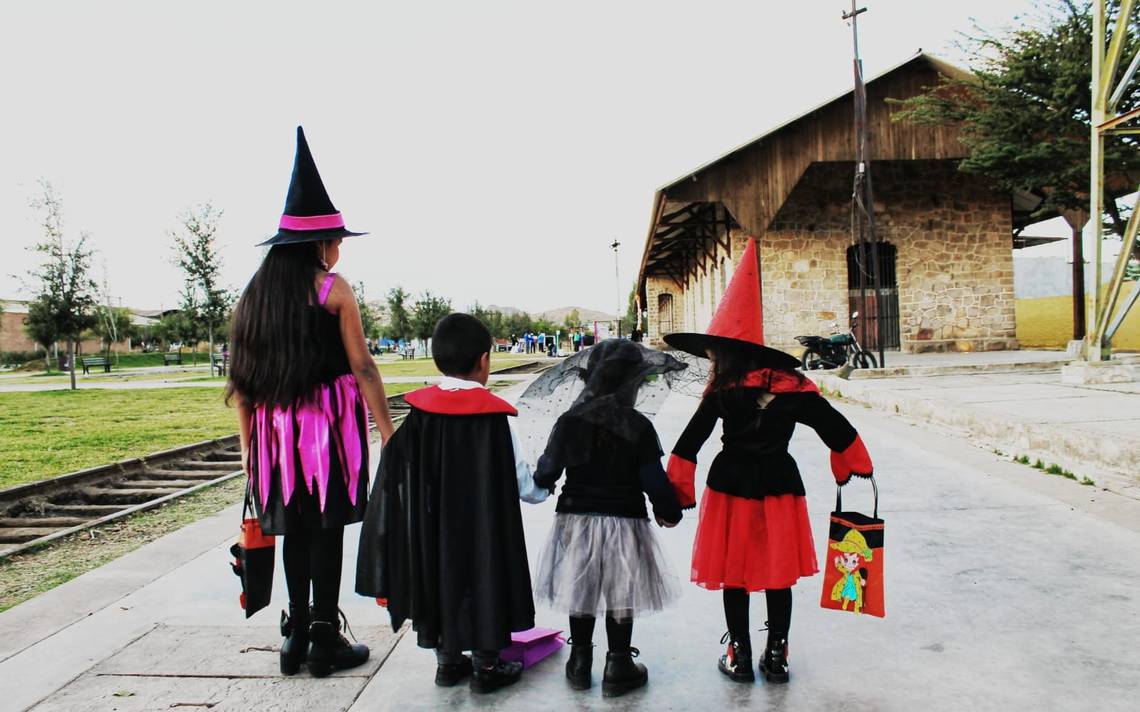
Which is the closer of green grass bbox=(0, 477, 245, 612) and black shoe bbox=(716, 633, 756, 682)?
black shoe bbox=(716, 633, 756, 682)

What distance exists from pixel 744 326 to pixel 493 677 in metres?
1.47

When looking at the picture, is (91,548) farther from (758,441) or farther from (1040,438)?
(1040,438)

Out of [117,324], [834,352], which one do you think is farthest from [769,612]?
[117,324]

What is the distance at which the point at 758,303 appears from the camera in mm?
2756

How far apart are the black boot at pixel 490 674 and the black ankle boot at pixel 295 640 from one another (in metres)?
0.64

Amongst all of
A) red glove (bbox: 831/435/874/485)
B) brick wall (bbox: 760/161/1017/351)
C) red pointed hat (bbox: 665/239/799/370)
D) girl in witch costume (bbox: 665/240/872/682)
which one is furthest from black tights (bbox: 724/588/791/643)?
brick wall (bbox: 760/161/1017/351)

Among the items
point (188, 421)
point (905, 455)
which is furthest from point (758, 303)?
point (188, 421)

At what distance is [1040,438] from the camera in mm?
5930

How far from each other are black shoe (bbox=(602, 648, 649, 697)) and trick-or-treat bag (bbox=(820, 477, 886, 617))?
0.69m

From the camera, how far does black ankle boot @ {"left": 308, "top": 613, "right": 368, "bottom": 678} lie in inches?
107

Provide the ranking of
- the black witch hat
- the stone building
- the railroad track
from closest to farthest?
the black witch hat → the railroad track → the stone building

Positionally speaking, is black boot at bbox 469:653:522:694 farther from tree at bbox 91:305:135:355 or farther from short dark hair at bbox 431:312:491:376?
tree at bbox 91:305:135:355

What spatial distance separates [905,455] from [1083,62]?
33.9ft

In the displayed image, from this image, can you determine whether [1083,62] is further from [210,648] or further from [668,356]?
[210,648]
